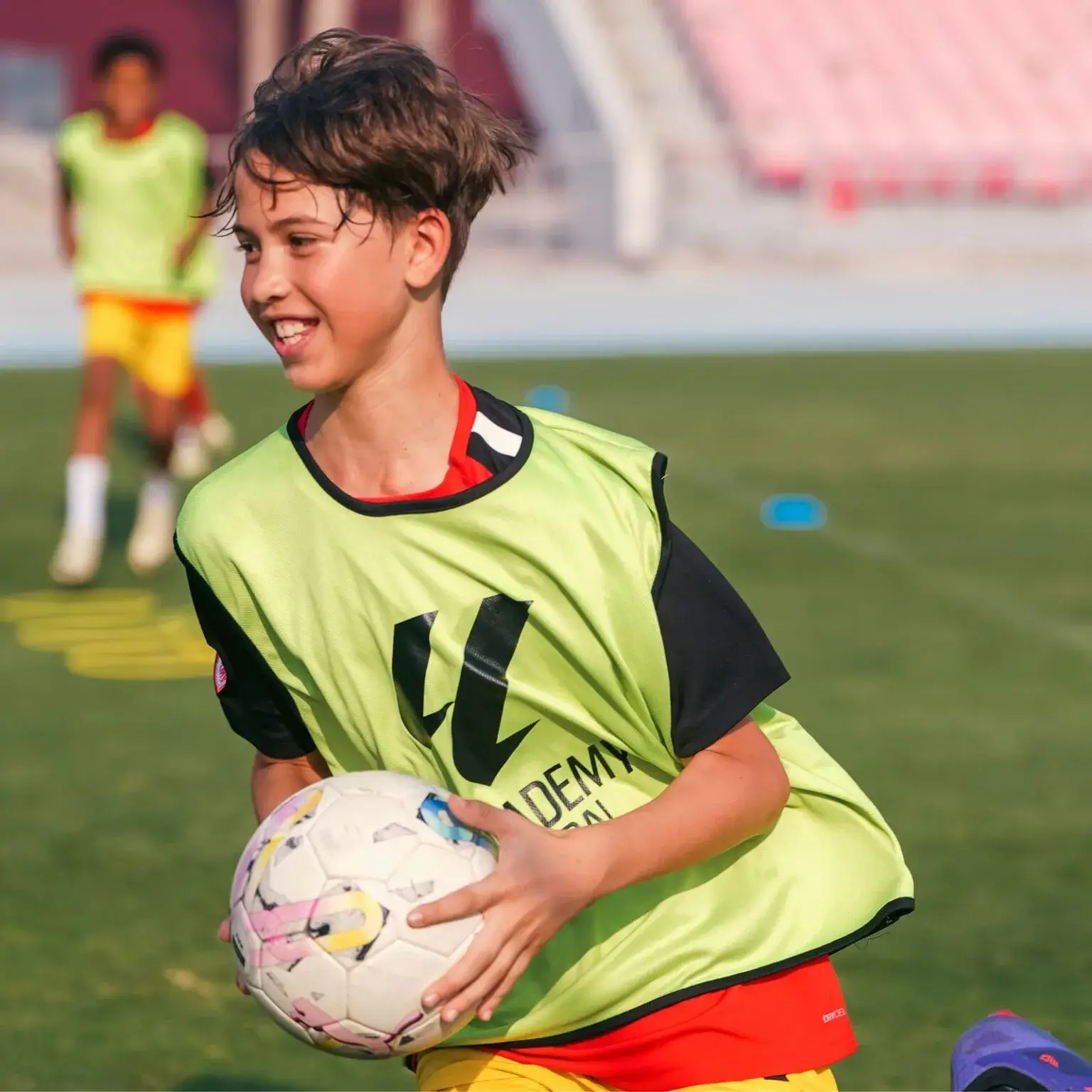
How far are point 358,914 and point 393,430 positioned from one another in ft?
2.07

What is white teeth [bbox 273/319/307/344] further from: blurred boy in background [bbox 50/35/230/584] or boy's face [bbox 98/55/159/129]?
boy's face [bbox 98/55/159/129]

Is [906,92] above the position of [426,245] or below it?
below

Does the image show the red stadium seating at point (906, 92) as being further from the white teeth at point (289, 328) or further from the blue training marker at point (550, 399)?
the white teeth at point (289, 328)

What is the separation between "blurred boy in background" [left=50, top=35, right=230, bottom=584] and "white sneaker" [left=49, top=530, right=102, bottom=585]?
196mm

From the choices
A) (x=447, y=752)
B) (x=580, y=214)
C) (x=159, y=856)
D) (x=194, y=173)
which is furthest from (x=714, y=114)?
(x=447, y=752)

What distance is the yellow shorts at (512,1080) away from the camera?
9.42 feet

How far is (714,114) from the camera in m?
32.1

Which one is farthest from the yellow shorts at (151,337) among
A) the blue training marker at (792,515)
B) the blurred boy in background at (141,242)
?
the blue training marker at (792,515)

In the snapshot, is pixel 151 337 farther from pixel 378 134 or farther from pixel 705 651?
pixel 705 651

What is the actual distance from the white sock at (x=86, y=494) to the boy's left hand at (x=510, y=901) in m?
6.73

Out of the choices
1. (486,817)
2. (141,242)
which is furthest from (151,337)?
(486,817)

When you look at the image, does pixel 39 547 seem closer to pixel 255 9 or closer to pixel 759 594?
pixel 759 594

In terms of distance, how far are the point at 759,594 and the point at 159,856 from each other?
12.6ft

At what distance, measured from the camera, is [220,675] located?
3027 millimetres
